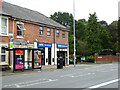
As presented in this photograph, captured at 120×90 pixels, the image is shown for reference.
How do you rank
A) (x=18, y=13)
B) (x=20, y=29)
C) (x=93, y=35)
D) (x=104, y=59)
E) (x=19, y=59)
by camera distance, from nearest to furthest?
(x=19, y=59) < (x=20, y=29) < (x=18, y=13) < (x=104, y=59) < (x=93, y=35)

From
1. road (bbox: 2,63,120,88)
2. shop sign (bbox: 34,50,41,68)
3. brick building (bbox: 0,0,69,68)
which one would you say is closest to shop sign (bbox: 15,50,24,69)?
brick building (bbox: 0,0,69,68)

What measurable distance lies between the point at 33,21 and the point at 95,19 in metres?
27.4

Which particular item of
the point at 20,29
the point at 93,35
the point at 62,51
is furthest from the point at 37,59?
the point at 93,35

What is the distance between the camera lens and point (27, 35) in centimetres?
2622

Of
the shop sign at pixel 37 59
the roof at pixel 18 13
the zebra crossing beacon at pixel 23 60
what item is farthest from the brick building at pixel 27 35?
the zebra crossing beacon at pixel 23 60

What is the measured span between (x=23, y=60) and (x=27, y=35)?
721cm

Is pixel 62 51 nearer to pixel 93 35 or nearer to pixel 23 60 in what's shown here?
pixel 23 60

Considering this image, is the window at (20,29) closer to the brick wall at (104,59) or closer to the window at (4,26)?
the window at (4,26)

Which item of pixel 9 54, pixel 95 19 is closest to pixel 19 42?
pixel 9 54

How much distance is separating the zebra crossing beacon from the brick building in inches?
46.3

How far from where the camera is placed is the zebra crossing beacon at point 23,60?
19.0 meters

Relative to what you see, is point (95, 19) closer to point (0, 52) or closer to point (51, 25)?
point (51, 25)

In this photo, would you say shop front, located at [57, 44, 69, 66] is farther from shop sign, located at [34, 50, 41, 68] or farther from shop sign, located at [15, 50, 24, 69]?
shop sign, located at [15, 50, 24, 69]

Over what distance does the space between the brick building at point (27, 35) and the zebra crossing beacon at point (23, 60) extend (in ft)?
3.86
